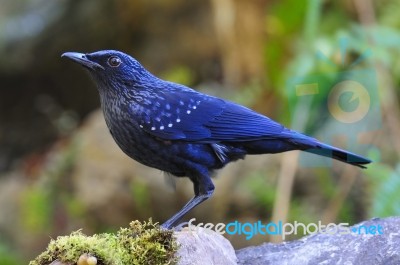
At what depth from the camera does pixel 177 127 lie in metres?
2.81

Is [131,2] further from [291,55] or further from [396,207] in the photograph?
[396,207]

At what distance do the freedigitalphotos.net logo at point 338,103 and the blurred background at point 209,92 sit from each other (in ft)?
0.04

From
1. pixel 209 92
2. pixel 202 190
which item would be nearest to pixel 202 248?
pixel 202 190

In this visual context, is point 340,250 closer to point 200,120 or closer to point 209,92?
point 200,120

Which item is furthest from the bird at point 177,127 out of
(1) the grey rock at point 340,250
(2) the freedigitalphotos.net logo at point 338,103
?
(2) the freedigitalphotos.net logo at point 338,103

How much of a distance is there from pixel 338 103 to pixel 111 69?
6.40 ft

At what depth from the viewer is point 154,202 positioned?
5.79 m

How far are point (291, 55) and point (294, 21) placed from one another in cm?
40

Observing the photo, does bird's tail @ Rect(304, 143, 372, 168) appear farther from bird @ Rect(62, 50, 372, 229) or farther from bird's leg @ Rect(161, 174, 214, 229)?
bird's leg @ Rect(161, 174, 214, 229)

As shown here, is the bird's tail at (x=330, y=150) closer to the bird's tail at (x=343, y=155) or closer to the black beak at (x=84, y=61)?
the bird's tail at (x=343, y=155)

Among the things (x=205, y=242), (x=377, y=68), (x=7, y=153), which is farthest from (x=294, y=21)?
(x=7, y=153)

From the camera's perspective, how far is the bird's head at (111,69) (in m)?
2.78

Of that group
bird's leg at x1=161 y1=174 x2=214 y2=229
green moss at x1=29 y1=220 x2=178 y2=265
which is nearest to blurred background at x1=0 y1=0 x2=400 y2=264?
bird's leg at x1=161 y1=174 x2=214 y2=229

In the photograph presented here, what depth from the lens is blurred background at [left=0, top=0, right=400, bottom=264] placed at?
455 centimetres
